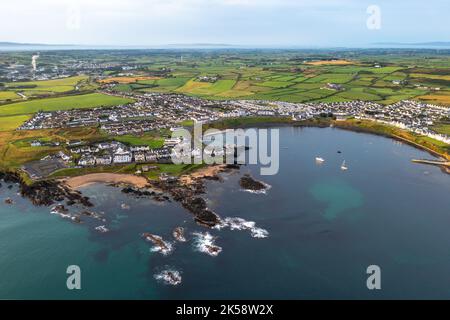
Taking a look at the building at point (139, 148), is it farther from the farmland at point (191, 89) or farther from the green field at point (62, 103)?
the green field at point (62, 103)

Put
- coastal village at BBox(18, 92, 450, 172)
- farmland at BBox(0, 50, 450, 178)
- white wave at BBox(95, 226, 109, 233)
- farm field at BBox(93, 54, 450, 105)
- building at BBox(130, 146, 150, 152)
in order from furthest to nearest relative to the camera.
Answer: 1. farm field at BBox(93, 54, 450, 105)
2. farmland at BBox(0, 50, 450, 178)
3. building at BBox(130, 146, 150, 152)
4. coastal village at BBox(18, 92, 450, 172)
5. white wave at BBox(95, 226, 109, 233)

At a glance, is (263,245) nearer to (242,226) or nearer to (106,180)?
(242,226)

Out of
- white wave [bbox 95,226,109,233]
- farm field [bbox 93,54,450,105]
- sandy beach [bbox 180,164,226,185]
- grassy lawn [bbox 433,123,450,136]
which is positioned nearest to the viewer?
white wave [bbox 95,226,109,233]

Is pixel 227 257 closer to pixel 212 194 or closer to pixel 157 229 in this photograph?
pixel 157 229

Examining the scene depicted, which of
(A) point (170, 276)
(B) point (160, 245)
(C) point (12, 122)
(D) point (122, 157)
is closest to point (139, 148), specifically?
(D) point (122, 157)

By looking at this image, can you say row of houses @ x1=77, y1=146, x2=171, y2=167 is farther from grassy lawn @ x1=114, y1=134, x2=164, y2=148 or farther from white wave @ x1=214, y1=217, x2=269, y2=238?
white wave @ x1=214, y1=217, x2=269, y2=238

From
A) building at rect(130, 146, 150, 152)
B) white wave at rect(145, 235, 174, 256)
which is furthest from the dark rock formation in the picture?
building at rect(130, 146, 150, 152)

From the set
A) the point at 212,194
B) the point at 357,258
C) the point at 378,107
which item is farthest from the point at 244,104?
the point at 357,258
